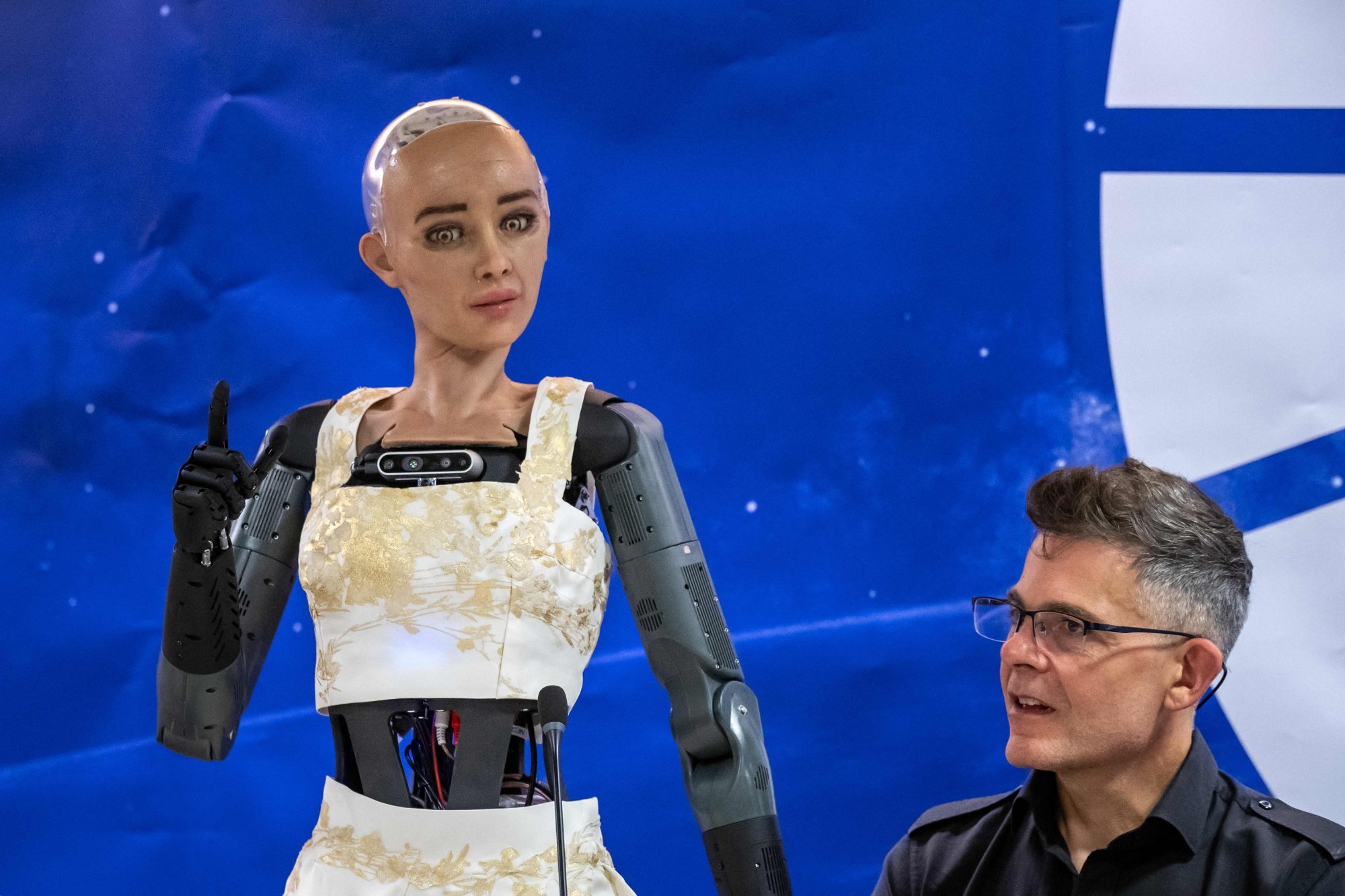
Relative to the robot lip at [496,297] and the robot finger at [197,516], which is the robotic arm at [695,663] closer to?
the robot lip at [496,297]

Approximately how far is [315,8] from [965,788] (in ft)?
6.77

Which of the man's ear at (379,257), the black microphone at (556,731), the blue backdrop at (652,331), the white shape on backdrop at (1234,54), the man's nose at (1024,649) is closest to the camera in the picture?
the black microphone at (556,731)

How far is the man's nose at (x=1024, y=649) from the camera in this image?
1.93 m

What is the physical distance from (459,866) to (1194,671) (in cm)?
97

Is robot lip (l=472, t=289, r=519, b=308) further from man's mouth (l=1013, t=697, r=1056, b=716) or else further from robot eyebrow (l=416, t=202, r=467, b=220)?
man's mouth (l=1013, t=697, r=1056, b=716)

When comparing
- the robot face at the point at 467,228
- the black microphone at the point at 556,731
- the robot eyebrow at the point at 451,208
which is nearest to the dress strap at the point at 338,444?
the robot face at the point at 467,228

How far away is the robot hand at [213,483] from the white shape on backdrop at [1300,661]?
202 centimetres

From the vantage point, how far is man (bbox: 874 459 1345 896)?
73.9 inches

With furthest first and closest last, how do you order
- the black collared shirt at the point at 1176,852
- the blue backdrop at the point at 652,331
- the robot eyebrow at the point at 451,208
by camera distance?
1. the blue backdrop at the point at 652,331
2. the robot eyebrow at the point at 451,208
3. the black collared shirt at the point at 1176,852

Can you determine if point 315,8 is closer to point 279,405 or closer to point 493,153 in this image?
point 279,405

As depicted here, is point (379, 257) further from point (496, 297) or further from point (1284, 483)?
point (1284, 483)

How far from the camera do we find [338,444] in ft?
7.35

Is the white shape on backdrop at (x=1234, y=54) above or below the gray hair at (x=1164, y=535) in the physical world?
above

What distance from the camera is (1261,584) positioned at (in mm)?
3049
